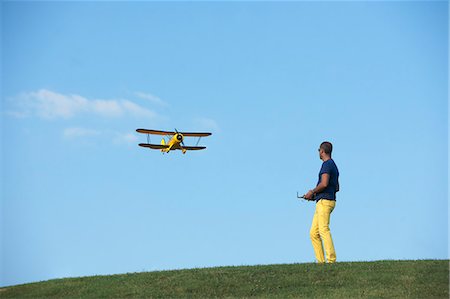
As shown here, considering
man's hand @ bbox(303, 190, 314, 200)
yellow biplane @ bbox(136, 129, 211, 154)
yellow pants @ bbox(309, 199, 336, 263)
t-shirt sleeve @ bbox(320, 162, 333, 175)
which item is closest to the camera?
yellow pants @ bbox(309, 199, 336, 263)

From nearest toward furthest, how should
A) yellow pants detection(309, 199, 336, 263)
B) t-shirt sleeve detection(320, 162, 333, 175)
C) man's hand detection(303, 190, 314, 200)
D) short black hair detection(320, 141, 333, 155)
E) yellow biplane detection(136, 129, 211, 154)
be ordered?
yellow pants detection(309, 199, 336, 263) < t-shirt sleeve detection(320, 162, 333, 175) < man's hand detection(303, 190, 314, 200) < short black hair detection(320, 141, 333, 155) < yellow biplane detection(136, 129, 211, 154)

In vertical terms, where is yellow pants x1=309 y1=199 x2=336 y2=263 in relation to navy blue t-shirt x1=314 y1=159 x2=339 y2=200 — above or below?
below

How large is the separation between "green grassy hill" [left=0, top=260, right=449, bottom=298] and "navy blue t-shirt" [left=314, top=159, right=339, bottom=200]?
1868mm

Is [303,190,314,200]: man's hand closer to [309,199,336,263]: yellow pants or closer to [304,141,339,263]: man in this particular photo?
[304,141,339,263]: man

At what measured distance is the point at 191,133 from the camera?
59.4 m

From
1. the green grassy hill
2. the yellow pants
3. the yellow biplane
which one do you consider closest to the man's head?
the yellow pants

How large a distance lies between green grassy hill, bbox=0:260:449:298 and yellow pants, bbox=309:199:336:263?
0.38 m

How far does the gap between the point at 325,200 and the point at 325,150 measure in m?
1.35

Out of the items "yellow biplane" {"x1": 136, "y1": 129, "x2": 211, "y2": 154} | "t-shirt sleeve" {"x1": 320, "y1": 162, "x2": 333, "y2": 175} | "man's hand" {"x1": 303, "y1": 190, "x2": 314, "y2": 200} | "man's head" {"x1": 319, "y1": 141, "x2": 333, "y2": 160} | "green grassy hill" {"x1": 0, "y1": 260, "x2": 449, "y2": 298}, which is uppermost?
"yellow biplane" {"x1": 136, "y1": 129, "x2": 211, "y2": 154}

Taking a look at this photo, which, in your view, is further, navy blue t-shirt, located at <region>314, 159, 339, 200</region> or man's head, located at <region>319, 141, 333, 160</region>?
man's head, located at <region>319, 141, 333, 160</region>

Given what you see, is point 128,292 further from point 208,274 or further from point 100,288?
point 208,274

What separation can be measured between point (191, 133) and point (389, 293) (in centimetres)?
4557

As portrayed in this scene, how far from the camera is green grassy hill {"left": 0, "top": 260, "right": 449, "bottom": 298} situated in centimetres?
1498

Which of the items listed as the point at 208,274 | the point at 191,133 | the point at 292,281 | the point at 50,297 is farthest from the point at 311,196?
the point at 191,133
